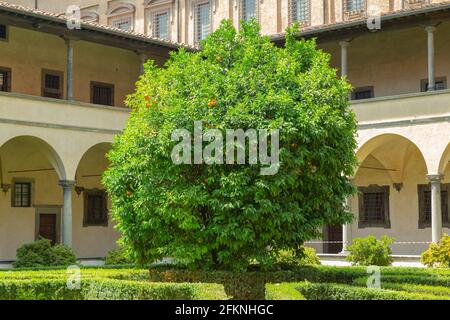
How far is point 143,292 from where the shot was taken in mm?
13633

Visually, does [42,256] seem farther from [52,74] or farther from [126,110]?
[52,74]

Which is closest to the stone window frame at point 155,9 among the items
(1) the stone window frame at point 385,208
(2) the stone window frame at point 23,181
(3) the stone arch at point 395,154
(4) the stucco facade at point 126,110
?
(4) the stucco facade at point 126,110

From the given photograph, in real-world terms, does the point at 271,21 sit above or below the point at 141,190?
above

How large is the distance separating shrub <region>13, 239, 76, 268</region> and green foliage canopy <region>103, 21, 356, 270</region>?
24.1 feet

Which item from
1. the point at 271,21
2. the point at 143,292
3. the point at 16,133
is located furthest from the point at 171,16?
the point at 143,292

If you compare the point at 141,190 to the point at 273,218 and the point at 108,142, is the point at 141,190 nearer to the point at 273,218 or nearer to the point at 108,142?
the point at 273,218

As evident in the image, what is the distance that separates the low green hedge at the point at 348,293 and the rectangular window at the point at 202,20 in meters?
23.3

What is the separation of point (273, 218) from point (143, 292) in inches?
125

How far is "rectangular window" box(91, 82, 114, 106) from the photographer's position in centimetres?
3051

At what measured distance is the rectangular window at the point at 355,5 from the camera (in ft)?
103

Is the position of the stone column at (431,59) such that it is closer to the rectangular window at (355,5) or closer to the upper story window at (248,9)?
the rectangular window at (355,5)

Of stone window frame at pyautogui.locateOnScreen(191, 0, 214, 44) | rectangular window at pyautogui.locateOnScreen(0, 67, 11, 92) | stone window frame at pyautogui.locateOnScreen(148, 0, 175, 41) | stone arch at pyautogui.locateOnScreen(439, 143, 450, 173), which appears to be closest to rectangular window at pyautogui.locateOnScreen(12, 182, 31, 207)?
rectangular window at pyautogui.locateOnScreen(0, 67, 11, 92)

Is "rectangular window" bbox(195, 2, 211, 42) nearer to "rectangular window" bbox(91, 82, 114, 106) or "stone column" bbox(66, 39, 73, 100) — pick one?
"rectangular window" bbox(91, 82, 114, 106)

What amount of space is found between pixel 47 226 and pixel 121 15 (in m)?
12.6
